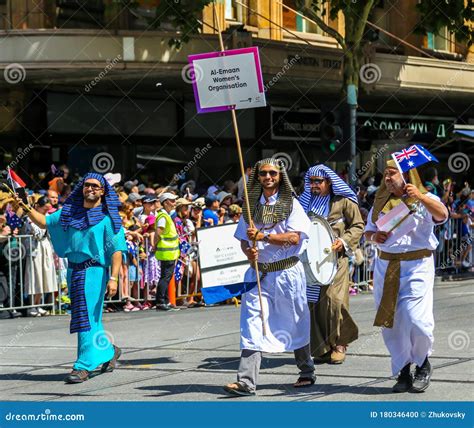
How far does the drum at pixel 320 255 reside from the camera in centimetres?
1067

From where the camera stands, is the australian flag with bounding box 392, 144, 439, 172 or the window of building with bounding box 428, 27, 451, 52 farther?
the window of building with bounding box 428, 27, 451, 52

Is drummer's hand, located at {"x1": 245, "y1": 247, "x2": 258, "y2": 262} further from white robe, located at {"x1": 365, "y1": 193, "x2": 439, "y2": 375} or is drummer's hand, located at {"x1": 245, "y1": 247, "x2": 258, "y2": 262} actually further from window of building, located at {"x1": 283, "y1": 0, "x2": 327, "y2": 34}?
window of building, located at {"x1": 283, "y1": 0, "x2": 327, "y2": 34}

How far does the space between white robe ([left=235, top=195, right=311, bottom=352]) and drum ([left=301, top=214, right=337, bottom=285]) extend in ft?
4.00

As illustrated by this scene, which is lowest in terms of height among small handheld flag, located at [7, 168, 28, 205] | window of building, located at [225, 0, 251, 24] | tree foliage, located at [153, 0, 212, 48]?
small handheld flag, located at [7, 168, 28, 205]

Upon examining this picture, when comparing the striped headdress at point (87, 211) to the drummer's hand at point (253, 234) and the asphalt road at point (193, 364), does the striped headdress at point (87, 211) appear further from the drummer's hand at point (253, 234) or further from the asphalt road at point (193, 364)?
the drummer's hand at point (253, 234)

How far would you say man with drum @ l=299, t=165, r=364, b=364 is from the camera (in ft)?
35.7

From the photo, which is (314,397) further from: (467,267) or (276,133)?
(276,133)

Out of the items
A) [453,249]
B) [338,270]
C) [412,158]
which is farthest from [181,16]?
[412,158]

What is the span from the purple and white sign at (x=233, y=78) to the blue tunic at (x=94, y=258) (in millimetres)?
1445

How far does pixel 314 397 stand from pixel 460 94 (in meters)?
22.9

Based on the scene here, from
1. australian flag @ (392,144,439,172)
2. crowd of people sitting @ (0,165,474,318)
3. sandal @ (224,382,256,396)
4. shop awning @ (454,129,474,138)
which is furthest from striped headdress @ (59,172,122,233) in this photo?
shop awning @ (454,129,474,138)

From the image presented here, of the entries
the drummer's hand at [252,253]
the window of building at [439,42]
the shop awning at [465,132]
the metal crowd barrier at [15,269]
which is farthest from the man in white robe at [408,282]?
the window of building at [439,42]

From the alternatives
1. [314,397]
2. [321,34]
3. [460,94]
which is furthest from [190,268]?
[460,94]

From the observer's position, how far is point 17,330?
47.6ft
